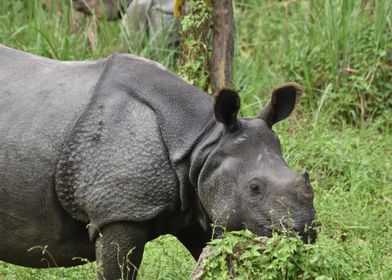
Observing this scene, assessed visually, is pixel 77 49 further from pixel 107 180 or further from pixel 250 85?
pixel 107 180

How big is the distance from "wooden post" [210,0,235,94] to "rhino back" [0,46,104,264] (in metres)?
2.39

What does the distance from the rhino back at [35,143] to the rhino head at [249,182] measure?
0.67 meters

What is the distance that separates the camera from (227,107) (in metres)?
4.93

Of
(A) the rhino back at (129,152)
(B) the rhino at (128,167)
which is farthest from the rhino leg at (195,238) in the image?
(A) the rhino back at (129,152)

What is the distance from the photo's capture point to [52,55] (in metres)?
8.95

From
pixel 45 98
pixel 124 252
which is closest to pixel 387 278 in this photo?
pixel 124 252

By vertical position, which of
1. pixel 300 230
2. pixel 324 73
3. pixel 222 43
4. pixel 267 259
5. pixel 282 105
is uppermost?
pixel 282 105

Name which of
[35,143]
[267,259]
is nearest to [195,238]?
[267,259]

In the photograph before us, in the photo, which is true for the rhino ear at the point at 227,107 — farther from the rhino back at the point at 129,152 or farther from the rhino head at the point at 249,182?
the rhino back at the point at 129,152

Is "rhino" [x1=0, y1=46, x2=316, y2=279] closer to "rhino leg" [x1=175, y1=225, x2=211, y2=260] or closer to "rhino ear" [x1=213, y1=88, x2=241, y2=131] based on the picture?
"rhino ear" [x1=213, y1=88, x2=241, y2=131]

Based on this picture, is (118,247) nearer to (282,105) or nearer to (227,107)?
(227,107)

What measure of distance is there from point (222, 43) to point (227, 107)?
257 cm

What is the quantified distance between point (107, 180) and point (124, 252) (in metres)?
0.34

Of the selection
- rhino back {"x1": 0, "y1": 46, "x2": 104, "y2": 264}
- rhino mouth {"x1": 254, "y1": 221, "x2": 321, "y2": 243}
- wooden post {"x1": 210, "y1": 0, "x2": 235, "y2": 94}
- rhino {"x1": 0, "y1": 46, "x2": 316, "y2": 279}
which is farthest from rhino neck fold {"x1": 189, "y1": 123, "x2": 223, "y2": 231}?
wooden post {"x1": 210, "y1": 0, "x2": 235, "y2": 94}
